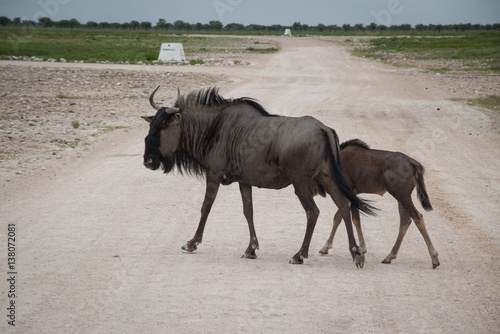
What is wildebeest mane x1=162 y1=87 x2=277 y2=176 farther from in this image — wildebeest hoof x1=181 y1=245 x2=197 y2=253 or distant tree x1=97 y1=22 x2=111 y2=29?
distant tree x1=97 y1=22 x2=111 y2=29

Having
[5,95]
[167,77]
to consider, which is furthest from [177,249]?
[167,77]

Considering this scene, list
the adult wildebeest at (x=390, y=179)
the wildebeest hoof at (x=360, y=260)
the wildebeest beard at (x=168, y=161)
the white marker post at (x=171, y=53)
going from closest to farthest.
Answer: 1. the wildebeest hoof at (x=360, y=260)
2. the adult wildebeest at (x=390, y=179)
3. the wildebeest beard at (x=168, y=161)
4. the white marker post at (x=171, y=53)

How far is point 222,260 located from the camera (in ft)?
23.9

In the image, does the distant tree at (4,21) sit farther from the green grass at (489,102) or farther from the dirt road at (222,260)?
the dirt road at (222,260)

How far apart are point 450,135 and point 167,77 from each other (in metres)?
15.6

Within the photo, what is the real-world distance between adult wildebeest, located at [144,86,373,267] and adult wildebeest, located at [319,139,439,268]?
38cm

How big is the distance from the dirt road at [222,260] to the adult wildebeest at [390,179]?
0.39m

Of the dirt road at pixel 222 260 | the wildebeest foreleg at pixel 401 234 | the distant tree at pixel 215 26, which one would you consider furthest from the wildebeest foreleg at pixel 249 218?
the distant tree at pixel 215 26

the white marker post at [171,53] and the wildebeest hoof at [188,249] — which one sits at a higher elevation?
the wildebeest hoof at [188,249]

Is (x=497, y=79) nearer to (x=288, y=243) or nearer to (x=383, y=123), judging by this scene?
(x=383, y=123)

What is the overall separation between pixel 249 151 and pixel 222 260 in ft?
4.33

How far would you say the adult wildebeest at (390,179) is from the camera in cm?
727

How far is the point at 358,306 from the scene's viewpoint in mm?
5879

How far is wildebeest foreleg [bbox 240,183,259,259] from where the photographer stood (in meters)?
7.35
